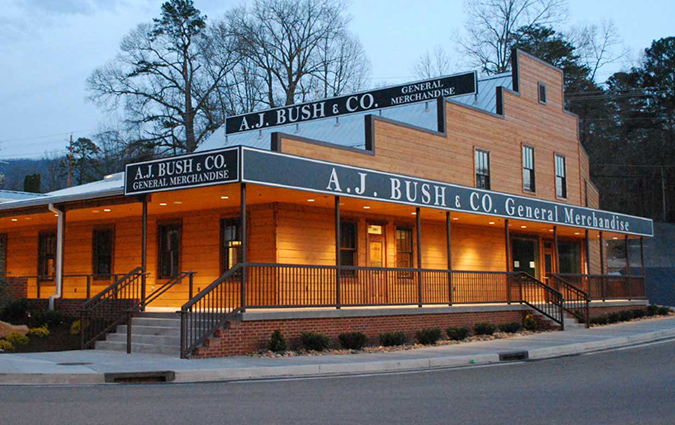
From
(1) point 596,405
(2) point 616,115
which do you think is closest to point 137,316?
(1) point 596,405

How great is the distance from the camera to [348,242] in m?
23.3

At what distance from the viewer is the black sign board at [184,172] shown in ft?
56.6

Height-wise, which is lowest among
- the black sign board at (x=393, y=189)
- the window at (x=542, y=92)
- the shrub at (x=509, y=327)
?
the shrub at (x=509, y=327)

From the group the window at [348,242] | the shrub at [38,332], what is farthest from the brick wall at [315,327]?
the shrub at [38,332]

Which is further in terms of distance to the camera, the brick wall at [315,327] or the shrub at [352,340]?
the shrub at [352,340]

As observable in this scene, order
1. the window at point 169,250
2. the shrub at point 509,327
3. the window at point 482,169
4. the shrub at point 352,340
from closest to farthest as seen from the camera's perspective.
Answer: the shrub at point 352,340 < the window at point 169,250 < the shrub at point 509,327 < the window at point 482,169

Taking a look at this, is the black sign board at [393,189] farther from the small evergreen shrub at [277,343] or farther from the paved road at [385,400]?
the paved road at [385,400]

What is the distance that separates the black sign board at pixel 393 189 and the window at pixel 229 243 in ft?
13.6

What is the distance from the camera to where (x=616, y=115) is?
6875cm

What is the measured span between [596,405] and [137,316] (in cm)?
1264

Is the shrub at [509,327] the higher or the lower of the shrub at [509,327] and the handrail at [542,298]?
the lower

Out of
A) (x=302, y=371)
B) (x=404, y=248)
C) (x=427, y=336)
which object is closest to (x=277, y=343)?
(x=302, y=371)

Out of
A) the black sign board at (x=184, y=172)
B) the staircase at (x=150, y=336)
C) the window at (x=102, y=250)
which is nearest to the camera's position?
the black sign board at (x=184, y=172)

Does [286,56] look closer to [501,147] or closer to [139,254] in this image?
[501,147]
